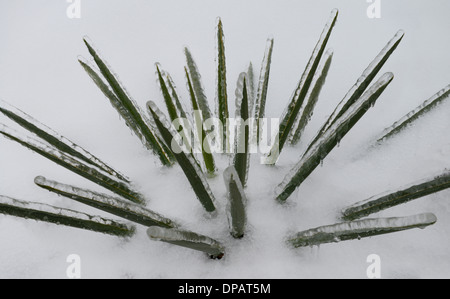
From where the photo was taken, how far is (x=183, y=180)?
66 centimetres

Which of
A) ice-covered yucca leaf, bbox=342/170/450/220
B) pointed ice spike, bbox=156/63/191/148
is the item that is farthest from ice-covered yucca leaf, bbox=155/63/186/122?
ice-covered yucca leaf, bbox=342/170/450/220

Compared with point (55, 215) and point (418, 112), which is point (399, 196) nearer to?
point (418, 112)

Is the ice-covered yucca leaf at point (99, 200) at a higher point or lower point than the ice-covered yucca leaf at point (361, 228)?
higher

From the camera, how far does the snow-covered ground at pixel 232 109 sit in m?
0.54

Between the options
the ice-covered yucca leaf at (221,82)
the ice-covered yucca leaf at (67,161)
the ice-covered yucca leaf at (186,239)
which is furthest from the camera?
the ice-covered yucca leaf at (221,82)

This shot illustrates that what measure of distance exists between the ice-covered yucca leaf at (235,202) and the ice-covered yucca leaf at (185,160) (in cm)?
5

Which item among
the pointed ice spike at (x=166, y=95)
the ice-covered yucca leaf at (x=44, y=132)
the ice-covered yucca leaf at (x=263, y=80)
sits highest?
the ice-covered yucca leaf at (x=263, y=80)

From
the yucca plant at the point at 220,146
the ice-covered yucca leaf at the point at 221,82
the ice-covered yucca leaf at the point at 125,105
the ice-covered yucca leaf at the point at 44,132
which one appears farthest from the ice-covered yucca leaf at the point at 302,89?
the ice-covered yucca leaf at the point at 44,132

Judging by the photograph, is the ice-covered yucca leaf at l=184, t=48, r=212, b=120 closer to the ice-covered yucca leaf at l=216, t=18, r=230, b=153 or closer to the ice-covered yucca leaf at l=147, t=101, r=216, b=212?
the ice-covered yucca leaf at l=216, t=18, r=230, b=153

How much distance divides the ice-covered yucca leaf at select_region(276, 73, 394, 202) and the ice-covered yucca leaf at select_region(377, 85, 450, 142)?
236 mm

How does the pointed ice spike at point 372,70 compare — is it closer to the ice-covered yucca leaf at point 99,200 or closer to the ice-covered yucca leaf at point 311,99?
the ice-covered yucca leaf at point 311,99

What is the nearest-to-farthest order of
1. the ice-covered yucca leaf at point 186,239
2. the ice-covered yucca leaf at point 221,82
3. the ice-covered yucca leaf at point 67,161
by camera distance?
1. the ice-covered yucca leaf at point 186,239
2. the ice-covered yucca leaf at point 67,161
3. the ice-covered yucca leaf at point 221,82

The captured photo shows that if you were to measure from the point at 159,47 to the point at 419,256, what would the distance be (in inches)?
31.8
